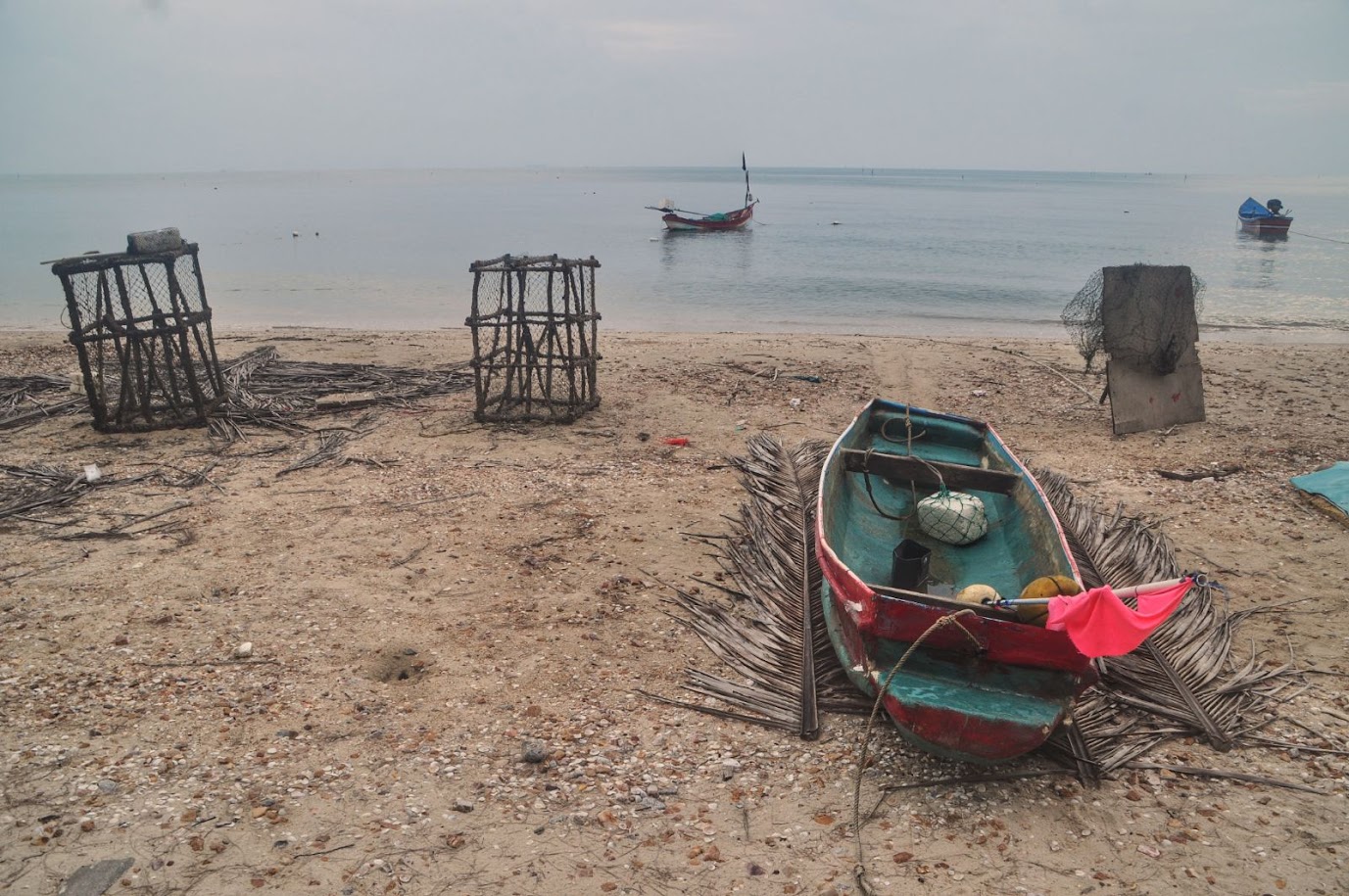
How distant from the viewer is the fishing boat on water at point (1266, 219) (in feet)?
142

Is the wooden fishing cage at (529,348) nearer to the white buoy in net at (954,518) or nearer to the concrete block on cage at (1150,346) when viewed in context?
the white buoy in net at (954,518)

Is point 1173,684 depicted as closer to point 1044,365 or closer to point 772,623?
point 772,623

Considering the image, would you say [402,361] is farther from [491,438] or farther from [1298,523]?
[1298,523]

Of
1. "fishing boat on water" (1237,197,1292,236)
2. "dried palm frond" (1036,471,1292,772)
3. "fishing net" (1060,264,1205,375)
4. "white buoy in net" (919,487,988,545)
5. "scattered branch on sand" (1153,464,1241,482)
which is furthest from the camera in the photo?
"fishing boat on water" (1237,197,1292,236)

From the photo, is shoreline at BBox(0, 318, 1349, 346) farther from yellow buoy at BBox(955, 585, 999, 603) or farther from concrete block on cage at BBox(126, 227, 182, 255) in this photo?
yellow buoy at BBox(955, 585, 999, 603)

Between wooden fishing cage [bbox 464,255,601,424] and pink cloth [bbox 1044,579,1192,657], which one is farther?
wooden fishing cage [bbox 464,255,601,424]

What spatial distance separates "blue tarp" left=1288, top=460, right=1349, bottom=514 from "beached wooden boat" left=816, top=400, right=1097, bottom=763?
122 inches

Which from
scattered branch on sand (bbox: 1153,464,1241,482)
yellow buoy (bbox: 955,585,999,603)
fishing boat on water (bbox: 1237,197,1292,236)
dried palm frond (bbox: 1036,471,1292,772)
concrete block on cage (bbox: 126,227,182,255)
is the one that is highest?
fishing boat on water (bbox: 1237,197,1292,236)

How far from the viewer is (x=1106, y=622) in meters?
4.20

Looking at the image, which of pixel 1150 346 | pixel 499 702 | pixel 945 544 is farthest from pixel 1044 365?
pixel 499 702

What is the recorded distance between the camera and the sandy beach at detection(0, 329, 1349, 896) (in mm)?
4129

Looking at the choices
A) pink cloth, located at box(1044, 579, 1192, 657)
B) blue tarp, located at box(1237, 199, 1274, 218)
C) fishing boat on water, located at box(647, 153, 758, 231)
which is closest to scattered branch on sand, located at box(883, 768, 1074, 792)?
pink cloth, located at box(1044, 579, 1192, 657)

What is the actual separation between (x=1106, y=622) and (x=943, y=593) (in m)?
1.74

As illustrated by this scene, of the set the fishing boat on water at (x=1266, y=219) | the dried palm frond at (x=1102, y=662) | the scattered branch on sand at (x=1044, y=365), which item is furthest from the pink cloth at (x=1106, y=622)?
the fishing boat on water at (x=1266, y=219)
